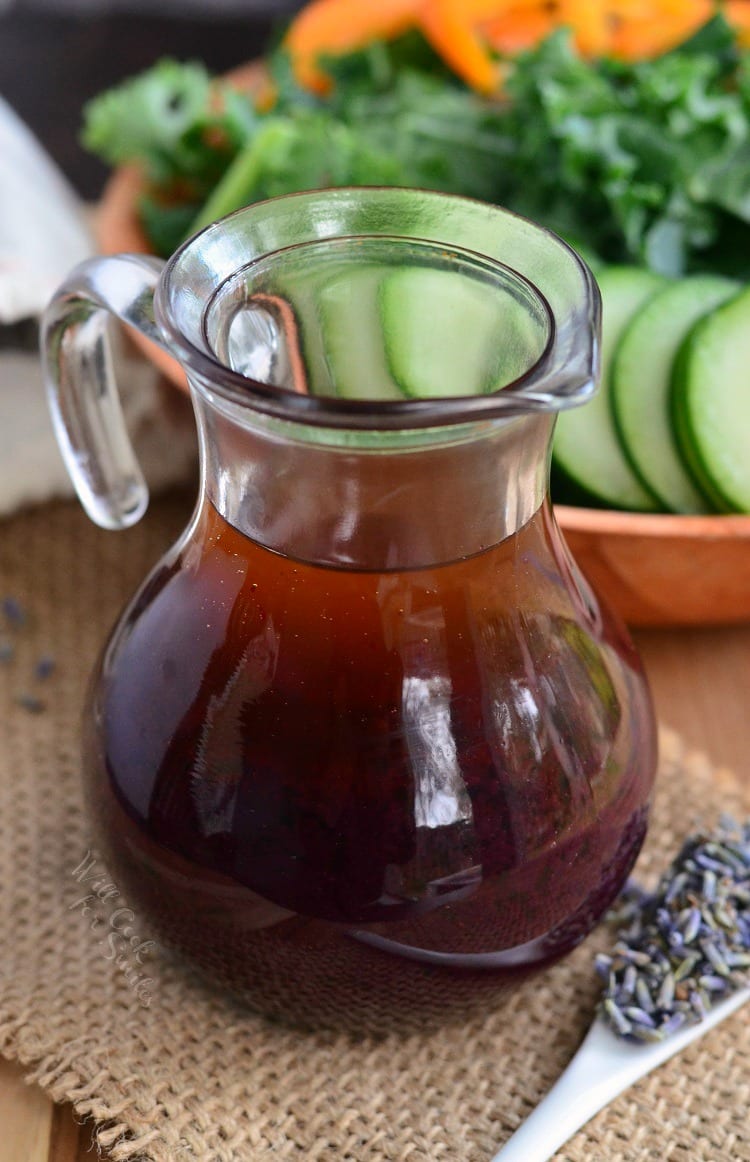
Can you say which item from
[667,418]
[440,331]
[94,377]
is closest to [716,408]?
[667,418]

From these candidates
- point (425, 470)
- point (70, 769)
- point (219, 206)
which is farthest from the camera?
point (219, 206)

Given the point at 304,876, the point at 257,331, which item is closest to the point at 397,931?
the point at 304,876

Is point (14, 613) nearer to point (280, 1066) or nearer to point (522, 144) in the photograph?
point (280, 1066)

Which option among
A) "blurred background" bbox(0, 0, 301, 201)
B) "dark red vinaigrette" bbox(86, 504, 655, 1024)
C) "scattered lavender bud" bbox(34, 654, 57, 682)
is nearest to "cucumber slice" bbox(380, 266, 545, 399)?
"dark red vinaigrette" bbox(86, 504, 655, 1024)

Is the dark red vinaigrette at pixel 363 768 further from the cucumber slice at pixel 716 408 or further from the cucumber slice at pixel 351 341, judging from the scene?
the cucumber slice at pixel 716 408

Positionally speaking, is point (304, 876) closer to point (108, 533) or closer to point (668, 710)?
point (668, 710)

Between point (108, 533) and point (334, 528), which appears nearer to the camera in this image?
point (334, 528)

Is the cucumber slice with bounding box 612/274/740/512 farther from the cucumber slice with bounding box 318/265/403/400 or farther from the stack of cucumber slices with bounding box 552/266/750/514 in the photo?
the cucumber slice with bounding box 318/265/403/400
